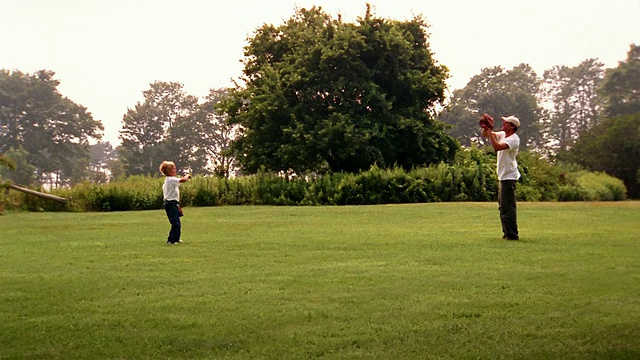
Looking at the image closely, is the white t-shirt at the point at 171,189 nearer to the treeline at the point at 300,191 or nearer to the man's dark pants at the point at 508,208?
the man's dark pants at the point at 508,208

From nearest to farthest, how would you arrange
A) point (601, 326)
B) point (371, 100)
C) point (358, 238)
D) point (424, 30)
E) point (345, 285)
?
point (601, 326) → point (345, 285) → point (358, 238) → point (371, 100) → point (424, 30)

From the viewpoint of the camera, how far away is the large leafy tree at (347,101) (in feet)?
105

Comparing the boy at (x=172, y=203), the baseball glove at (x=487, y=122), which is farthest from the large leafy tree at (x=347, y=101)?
the baseball glove at (x=487, y=122)

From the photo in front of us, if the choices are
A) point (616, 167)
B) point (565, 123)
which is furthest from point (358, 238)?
point (565, 123)

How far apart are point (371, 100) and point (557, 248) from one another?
2389 centimetres

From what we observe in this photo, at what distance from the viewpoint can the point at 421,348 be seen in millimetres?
4445

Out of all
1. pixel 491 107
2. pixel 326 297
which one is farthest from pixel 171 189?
pixel 491 107

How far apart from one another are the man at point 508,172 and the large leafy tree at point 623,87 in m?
53.2

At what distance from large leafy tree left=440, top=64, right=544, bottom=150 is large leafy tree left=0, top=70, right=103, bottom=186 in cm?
3858

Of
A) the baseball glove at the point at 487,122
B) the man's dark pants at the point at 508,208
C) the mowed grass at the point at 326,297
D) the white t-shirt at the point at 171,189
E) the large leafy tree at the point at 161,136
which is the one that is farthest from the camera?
the large leafy tree at the point at 161,136

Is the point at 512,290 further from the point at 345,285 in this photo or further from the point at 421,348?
the point at 421,348

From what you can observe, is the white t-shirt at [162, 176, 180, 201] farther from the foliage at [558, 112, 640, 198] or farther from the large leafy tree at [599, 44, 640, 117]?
the large leafy tree at [599, 44, 640, 117]

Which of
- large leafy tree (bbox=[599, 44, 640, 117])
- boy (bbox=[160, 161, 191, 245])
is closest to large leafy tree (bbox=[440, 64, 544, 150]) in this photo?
large leafy tree (bbox=[599, 44, 640, 117])

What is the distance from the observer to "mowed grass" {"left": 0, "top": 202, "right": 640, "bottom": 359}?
14.9 feet
